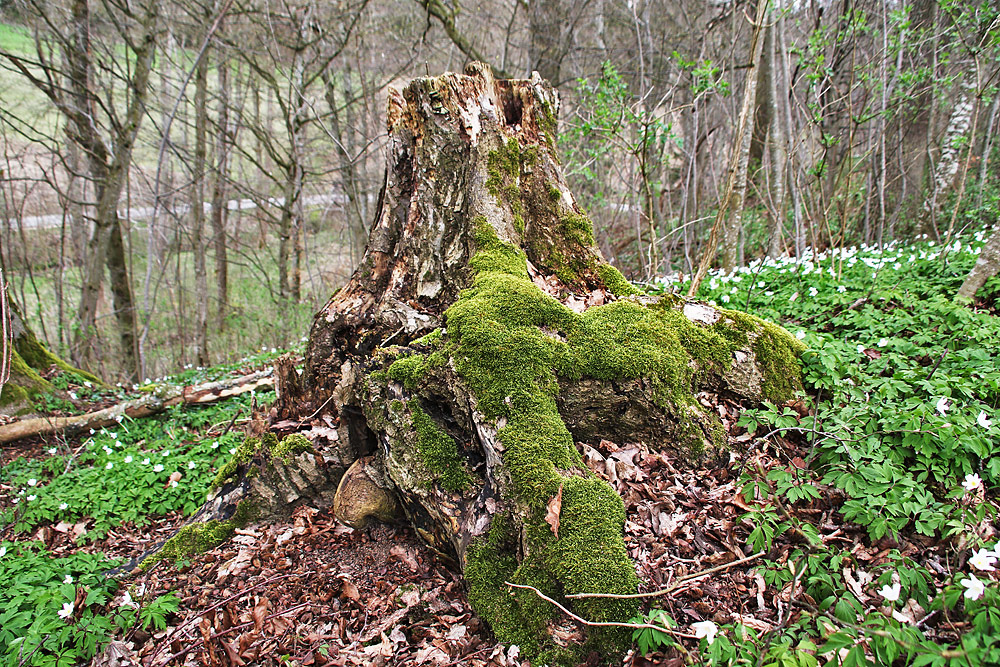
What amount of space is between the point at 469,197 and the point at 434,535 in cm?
240

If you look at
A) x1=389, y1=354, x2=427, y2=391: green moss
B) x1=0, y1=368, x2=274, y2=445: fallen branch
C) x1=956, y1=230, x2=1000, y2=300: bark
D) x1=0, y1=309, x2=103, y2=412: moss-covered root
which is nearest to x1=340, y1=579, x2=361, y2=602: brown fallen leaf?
x1=389, y1=354, x2=427, y2=391: green moss

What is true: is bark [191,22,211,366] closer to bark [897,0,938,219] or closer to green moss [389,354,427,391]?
green moss [389,354,427,391]

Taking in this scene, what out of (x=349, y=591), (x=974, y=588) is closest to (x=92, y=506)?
(x=349, y=591)

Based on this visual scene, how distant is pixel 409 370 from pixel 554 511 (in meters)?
1.18

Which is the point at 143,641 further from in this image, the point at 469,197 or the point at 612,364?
the point at 469,197

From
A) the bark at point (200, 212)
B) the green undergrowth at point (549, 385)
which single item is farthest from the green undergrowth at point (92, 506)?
the bark at point (200, 212)

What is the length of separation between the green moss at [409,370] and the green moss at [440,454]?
16cm

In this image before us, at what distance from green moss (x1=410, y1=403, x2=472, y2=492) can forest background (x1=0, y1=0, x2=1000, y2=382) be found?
382 centimetres

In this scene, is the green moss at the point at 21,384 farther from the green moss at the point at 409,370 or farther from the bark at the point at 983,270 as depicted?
the bark at the point at 983,270

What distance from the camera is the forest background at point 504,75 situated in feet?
24.2

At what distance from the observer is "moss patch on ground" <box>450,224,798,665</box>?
2240mm

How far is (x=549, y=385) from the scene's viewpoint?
282 cm

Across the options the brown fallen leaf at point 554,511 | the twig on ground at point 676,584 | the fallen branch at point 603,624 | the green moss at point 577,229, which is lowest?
the fallen branch at point 603,624

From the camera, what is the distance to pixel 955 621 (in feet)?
6.45
